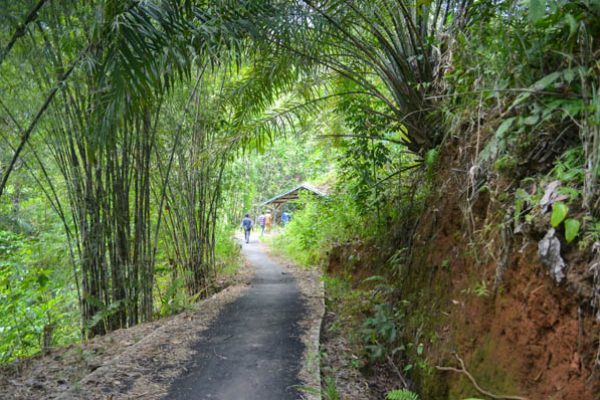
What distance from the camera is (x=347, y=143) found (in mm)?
5004

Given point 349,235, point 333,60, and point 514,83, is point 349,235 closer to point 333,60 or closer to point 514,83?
point 333,60

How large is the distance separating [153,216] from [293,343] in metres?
3.31

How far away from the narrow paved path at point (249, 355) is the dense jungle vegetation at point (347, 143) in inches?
25.8

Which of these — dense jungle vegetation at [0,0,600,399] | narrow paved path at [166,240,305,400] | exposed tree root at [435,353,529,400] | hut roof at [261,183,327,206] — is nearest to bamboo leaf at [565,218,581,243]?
dense jungle vegetation at [0,0,600,399]

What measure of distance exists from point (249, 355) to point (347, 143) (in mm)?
2736

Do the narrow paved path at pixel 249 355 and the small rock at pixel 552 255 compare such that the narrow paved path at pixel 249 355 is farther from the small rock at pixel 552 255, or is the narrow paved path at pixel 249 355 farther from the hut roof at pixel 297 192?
the hut roof at pixel 297 192

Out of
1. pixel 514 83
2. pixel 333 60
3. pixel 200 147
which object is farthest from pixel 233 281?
pixel 514 83

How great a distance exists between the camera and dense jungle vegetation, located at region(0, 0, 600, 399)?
189 centimetres

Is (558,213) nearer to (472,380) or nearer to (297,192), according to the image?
(472,380)

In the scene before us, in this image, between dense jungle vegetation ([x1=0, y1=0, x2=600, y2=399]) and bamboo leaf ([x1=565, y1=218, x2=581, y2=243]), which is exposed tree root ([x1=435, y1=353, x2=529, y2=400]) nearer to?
dense jungle vegetation ([x1=0, y1=0, x2=600, y2=399])

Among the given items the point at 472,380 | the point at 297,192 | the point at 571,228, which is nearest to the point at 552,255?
the point at 571,228

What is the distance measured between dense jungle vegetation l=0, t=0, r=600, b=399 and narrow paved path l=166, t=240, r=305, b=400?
0.66 metres

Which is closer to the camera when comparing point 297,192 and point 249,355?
point 249,355

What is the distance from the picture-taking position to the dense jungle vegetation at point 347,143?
189cm
